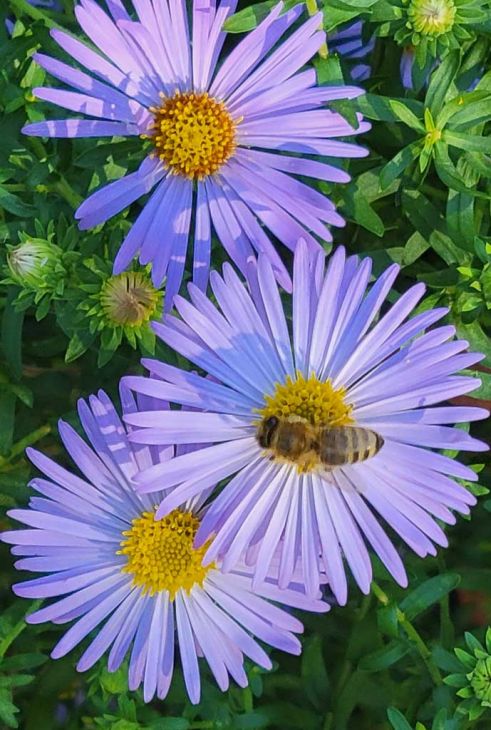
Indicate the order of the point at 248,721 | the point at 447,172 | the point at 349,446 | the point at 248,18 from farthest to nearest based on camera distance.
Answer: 1. the point at 248,721
2. the point at 447,172
3. the point at 248,18
4. the point at 349,446

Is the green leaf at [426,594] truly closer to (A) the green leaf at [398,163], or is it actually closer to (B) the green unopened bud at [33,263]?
(A) the green leaf at [398,163]

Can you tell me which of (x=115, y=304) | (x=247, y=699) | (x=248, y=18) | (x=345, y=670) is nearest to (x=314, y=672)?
(x=345, y=670)

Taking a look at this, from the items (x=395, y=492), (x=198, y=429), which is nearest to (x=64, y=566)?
(x=198, y=429)

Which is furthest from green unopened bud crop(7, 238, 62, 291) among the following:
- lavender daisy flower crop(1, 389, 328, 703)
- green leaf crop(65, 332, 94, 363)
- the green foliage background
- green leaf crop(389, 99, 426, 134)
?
green leaf crop(389, 99, 426, 134)

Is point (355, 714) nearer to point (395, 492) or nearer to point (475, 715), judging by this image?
point (475, 715)

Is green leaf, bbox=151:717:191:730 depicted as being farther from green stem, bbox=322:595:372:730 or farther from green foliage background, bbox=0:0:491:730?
green stem, bbox=322:595:372:730

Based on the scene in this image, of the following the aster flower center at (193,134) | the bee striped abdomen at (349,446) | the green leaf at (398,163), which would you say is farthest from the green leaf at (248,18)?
the bee striped abdomen at (349,446)

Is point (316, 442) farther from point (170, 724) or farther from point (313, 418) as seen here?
point (170, 724)
